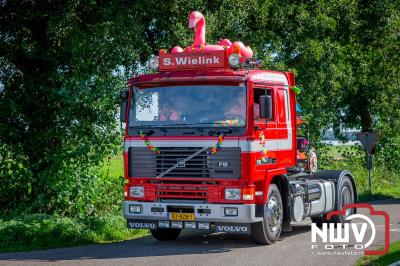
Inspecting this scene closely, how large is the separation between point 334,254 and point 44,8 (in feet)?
34.8

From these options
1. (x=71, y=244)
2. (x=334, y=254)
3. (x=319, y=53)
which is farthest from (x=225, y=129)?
(x=319, y=53)

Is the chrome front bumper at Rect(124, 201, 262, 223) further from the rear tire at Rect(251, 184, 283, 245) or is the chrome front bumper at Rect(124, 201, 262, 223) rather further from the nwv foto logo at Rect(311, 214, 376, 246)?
the nwv foto logo at Rect(311, 214, 376, 246)

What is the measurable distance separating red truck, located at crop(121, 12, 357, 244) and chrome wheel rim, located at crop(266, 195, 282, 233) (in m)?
0.02

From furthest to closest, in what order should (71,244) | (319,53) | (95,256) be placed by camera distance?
1. (319,53)
2. (71,244)
3. (95,256)

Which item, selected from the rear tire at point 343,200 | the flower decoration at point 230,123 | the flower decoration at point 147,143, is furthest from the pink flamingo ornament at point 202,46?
the rear tire at point 343,200

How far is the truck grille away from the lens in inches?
476

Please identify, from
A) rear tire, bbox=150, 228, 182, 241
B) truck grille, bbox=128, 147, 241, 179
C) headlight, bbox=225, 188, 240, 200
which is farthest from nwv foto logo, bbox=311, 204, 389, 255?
rear tire, bbox=150, 228, 182, 241

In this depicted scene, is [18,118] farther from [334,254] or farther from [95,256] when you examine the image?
[334,254]

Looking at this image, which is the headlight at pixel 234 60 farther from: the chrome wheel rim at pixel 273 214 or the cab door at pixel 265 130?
the chrome wheel rim at pixel 273 214

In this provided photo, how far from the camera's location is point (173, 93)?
41.4 feet

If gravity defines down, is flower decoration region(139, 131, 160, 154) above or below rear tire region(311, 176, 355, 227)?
above

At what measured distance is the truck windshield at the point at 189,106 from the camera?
12.1 meters

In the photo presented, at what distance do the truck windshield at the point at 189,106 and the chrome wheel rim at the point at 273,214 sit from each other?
5.71 feet

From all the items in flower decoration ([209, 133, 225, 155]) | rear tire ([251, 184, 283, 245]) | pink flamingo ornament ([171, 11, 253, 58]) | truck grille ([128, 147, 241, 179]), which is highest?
pink flamingo ornament ([171, 11, 253, 58])
